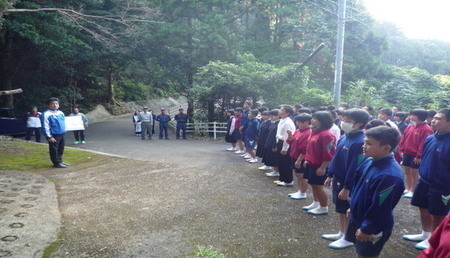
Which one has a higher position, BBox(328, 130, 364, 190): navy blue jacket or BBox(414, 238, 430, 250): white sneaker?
BBox(328, 130, 364, 190): navy blue jacket

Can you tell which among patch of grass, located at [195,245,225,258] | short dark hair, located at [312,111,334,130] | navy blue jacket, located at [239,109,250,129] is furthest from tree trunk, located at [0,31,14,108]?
short dark hair, located at [312,111,334,130]

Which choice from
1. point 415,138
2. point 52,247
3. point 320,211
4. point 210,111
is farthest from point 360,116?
point 210,111

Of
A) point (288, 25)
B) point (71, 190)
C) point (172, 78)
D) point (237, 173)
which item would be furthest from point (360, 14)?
point (71, 190)

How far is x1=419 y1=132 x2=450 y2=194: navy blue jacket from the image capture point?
12.3 ft

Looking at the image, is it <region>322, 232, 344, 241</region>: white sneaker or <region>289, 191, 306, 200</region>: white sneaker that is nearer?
<region>322, 232, 344, 241</region>: white sneaker

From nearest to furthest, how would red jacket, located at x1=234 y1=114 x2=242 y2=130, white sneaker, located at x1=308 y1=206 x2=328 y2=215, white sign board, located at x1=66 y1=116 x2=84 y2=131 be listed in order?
white sneaker, located at x1=308 y1=206 x2=328 y2=215, red jacket, located at x1=234 y1=114 x2=242 y2=130, white sign board, located at x1=66 y1=116 x2=84 y2=131

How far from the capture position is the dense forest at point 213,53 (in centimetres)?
1609

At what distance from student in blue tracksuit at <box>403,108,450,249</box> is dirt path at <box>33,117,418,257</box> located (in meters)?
0.52

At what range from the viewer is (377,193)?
2.77 meters

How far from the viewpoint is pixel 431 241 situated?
1917 mm

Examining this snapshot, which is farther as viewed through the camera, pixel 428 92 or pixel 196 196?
pixel 428 92

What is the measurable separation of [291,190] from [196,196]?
82.2 inches

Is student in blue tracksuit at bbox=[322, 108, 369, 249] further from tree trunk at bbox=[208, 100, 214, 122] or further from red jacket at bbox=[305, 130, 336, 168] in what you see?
tree trunk at bbox=[208, 100, 214, 122]

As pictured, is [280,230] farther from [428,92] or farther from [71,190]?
[428,92]
